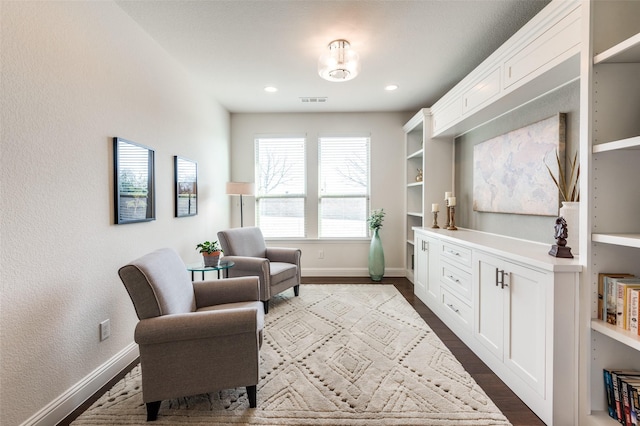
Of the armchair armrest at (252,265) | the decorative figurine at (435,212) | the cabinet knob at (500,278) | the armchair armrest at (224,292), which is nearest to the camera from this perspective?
the cabinet knob at (500,278)

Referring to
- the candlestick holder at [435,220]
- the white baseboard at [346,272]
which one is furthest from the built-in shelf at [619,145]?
the white baseboard at [346,272]

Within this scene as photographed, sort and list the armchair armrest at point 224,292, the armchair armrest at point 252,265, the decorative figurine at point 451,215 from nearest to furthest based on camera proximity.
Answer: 1. the armchair armrest at point 224,292
2. the armchair armrest at point 252,265
3. the decorative figurine at point 451,215

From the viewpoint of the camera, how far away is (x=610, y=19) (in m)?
1.52

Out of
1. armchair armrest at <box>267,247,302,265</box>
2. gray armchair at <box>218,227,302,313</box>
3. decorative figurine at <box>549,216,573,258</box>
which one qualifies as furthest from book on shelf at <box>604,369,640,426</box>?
armchair armrest at <box>267,247,302,265</box>

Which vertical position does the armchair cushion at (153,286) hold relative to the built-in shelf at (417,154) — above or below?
below

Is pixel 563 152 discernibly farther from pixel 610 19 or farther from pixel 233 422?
pixel 233 422

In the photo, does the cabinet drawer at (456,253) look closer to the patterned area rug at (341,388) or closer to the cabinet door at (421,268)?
the cabinet door at (421,268)

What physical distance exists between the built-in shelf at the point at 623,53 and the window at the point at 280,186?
12.3 ft

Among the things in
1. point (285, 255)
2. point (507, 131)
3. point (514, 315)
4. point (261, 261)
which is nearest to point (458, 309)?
point (514, 315)

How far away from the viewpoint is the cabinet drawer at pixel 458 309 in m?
2.46

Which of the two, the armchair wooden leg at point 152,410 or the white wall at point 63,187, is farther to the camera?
the armchair wooden leg at point 152,410

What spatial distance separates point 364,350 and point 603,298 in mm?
1569

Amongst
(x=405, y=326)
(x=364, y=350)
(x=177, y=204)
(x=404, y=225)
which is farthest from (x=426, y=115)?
(x=177, y=204)

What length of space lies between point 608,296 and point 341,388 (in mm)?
1586
